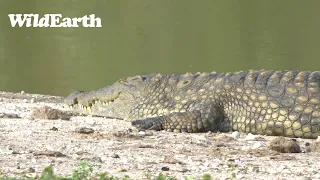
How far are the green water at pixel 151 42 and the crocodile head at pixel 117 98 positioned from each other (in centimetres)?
632

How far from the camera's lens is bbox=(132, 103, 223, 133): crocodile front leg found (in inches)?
394

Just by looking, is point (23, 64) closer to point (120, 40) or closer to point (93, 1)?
point (120, 40)

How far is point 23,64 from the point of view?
71.6 ft

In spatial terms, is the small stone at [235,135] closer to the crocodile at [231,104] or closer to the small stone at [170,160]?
the crocodile at [231,104]

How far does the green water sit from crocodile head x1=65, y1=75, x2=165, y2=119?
632 cm

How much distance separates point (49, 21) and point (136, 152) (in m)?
22.4

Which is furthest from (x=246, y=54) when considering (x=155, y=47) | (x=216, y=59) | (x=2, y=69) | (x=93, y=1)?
(x=93, y=1)

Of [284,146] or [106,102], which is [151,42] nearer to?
[106,102]

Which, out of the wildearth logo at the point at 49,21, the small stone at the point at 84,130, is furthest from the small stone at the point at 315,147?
the wildearth logo at the point at 49,21

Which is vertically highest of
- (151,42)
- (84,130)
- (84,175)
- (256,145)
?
(151,42)

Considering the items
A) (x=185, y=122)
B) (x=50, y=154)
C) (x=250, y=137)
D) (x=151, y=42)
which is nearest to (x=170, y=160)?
(x=50, y=154)

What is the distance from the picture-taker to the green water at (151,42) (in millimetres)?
20719

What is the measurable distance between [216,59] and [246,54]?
83 centimetres

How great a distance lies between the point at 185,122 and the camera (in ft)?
33.0
